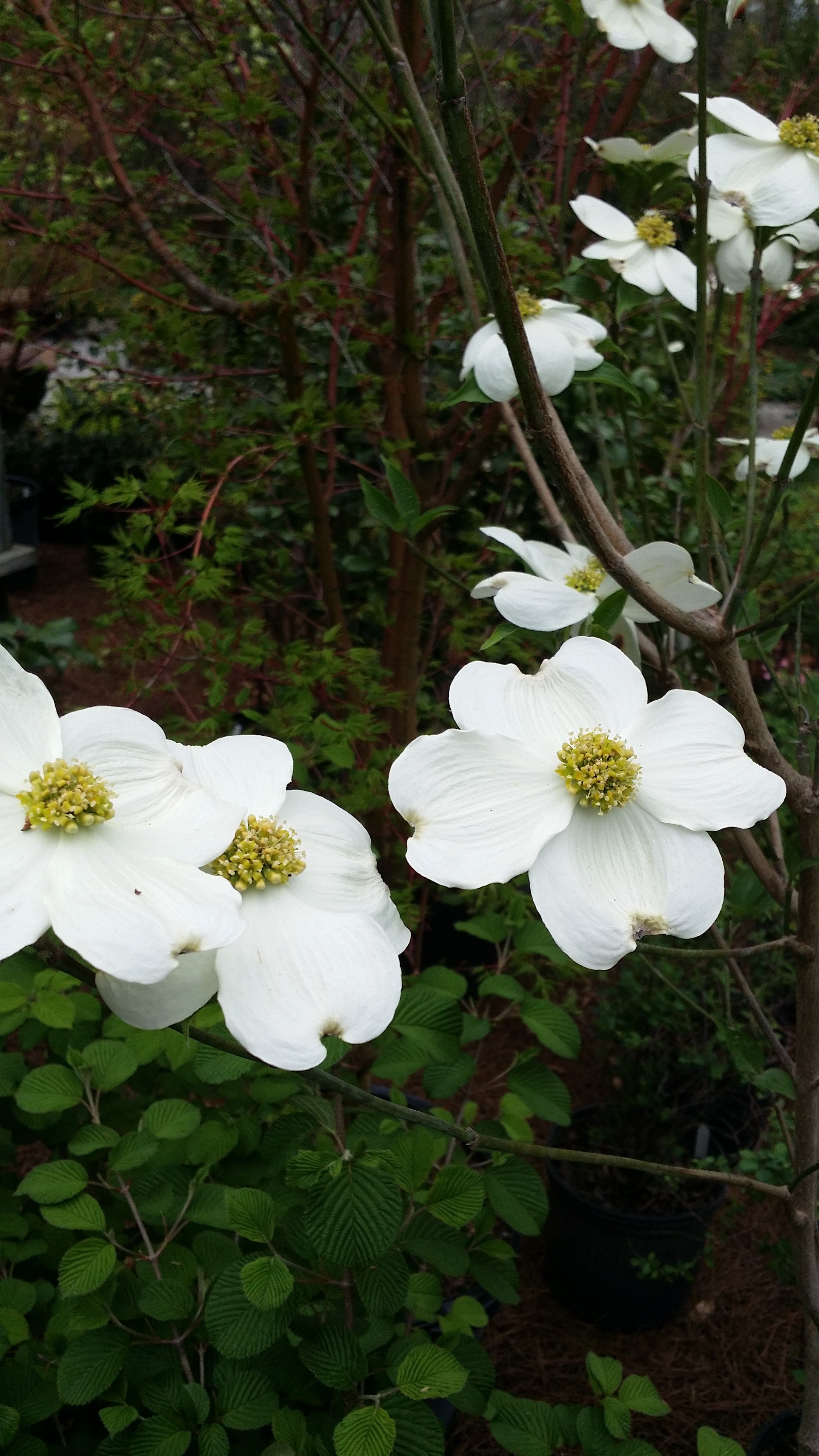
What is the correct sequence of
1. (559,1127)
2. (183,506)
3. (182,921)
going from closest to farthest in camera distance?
(182,921) < (183,506) < (559,1127)

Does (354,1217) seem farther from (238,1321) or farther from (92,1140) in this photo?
(92,1140)

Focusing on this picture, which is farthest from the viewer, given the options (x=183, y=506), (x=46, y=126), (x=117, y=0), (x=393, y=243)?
(x=46, y=126)

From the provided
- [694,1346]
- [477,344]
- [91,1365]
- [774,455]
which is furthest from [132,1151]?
[694,1346]

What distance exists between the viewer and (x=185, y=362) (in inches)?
78.2

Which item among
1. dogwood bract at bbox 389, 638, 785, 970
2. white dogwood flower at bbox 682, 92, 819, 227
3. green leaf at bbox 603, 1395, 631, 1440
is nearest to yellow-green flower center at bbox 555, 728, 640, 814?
dogwood bract at bbox 389, 638, 785, 970

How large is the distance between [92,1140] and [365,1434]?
296 millimetres

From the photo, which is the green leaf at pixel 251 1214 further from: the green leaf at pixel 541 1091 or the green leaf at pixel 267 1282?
the green leaf at pixel 541 1091

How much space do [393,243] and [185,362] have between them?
503mm

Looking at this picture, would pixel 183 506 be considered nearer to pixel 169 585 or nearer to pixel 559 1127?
pixel 169 585

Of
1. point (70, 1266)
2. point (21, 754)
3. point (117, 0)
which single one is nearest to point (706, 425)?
point (21, 754)

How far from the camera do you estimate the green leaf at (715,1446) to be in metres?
0.79

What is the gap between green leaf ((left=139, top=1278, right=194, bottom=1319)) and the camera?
2.56ft

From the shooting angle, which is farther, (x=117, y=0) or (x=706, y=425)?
(x=117, y=0)

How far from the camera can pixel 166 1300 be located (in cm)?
79
